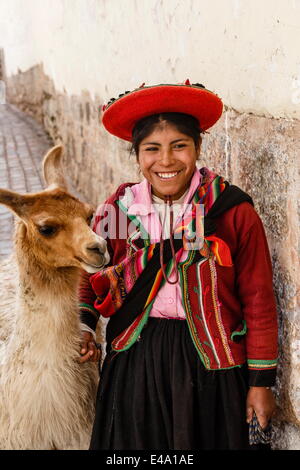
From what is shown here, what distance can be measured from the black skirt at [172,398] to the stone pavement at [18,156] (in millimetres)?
3354

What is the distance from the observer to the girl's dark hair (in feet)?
6.84

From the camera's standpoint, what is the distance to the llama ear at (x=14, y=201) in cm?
222

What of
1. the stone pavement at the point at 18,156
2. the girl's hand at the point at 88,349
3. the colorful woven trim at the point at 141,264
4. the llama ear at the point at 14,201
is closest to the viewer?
the colorful woven trim at the point at 141,264

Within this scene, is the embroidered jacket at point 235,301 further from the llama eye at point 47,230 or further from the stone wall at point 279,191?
the llama eye at point 47,230

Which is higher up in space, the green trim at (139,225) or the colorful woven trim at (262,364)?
the green trim at (139,225)

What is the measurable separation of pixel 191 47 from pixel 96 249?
1382 mm

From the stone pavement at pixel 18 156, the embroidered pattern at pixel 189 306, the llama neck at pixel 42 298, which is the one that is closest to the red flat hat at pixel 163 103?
the embroidered pattern at pixel 189 306

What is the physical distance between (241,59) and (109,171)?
3.25 meters

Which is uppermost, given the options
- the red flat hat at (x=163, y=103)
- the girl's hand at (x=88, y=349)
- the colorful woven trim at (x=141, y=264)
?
the red flat hat at (x=163, y=103)

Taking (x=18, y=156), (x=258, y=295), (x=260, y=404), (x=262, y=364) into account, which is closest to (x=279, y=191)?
(x=258, y=295)

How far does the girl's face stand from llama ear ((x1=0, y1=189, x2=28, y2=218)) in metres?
0.47

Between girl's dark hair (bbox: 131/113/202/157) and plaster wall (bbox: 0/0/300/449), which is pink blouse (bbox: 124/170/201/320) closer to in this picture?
girl's dark hair (bbox: 131/113/202/157)

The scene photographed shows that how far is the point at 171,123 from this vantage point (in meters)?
2.08

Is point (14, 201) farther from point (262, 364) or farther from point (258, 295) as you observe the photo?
point (262, 364)
